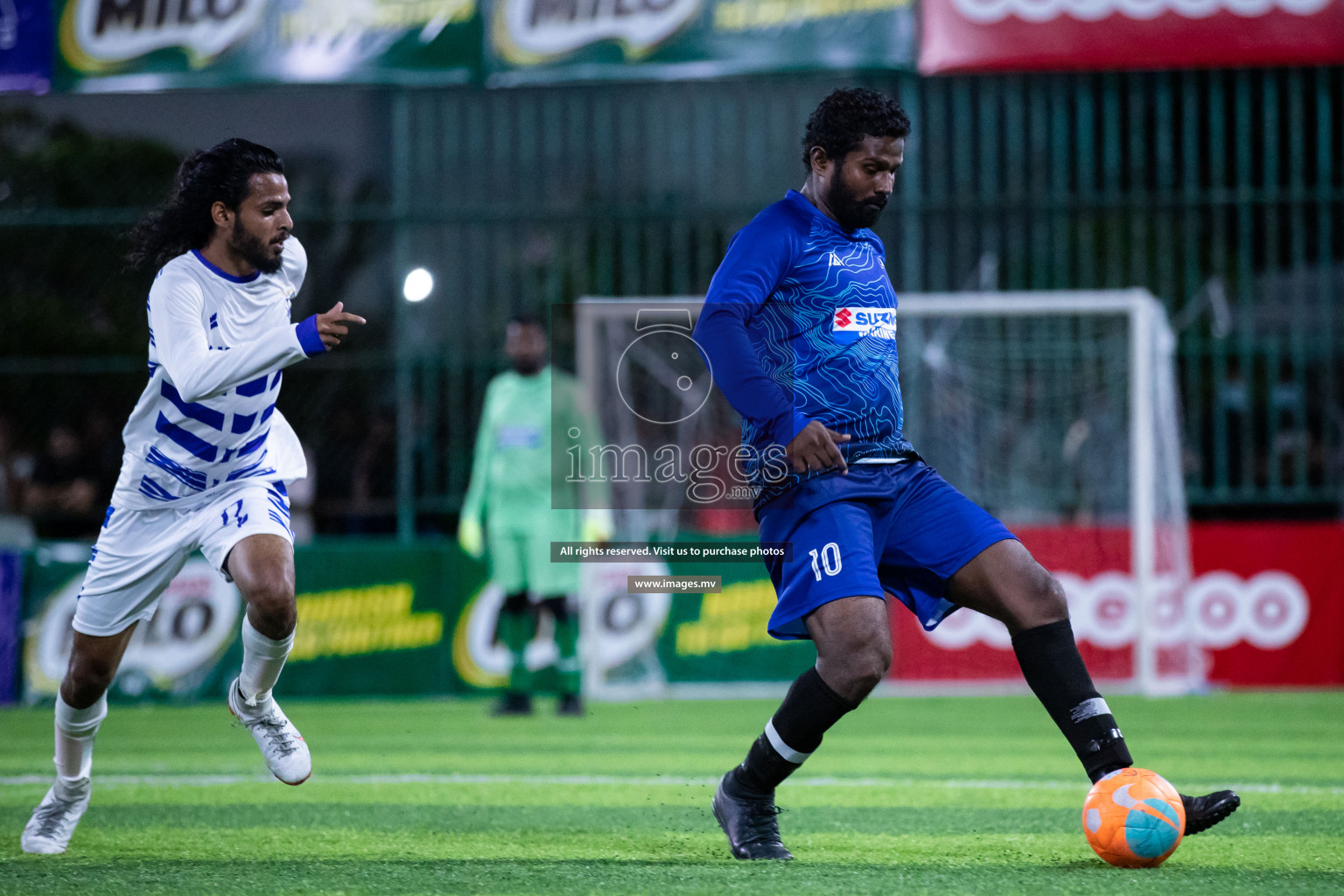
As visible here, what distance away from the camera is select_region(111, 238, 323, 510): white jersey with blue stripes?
15.6ft

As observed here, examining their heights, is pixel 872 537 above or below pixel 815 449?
below

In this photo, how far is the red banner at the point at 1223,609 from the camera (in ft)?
36.5

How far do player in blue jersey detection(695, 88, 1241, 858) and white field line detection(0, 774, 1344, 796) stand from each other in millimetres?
1935

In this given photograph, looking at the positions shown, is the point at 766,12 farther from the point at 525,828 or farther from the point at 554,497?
the point at 525,828

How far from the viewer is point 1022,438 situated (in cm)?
1192

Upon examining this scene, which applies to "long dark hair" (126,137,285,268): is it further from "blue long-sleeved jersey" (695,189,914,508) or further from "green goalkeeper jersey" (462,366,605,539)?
"green goalkeeper jersey" (462,366,605,539)

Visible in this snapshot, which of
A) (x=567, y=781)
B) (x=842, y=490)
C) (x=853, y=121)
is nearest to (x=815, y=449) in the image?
(x=842, y=490)

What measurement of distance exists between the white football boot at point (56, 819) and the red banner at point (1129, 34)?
8423mm

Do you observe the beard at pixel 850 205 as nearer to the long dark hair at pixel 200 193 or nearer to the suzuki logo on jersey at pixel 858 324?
the suzuki logo on jersey at pixel 858 324

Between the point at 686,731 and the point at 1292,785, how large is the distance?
3.37 meters

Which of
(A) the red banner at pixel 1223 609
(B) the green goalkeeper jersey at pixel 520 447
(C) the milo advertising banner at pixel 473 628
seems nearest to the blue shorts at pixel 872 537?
(B) the green goalkeeper jersey at pixel 520 447

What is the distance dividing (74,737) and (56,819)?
0.23m

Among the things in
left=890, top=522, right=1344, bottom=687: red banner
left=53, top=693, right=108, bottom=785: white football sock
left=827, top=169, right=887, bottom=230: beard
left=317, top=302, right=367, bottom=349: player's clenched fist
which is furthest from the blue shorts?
left=890, top=522, right=1344, bottom=687: red banner

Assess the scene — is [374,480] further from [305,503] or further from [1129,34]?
[1129,34]
